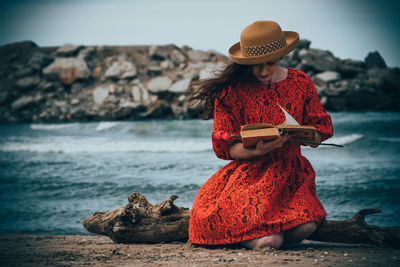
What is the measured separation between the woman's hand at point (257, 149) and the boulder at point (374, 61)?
78.8 feet

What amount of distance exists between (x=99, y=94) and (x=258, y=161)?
2298 centimetres

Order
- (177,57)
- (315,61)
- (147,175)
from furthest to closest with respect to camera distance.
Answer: (177,57)
(315,61)
(147,175)

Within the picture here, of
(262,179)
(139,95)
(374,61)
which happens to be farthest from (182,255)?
(374,61)

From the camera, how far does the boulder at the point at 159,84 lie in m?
23.7

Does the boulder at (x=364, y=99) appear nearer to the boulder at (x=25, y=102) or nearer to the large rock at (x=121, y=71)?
the large rock at (x=121, y=71)

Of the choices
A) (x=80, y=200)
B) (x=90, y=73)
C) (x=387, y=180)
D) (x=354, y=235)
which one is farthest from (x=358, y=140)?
(x=90, y=73)

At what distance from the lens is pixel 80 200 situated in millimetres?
6223

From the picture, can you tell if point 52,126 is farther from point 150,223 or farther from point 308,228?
point 308,228

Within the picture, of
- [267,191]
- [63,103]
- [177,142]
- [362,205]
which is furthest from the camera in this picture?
[63,103]

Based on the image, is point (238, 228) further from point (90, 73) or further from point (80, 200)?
point (90, 73)

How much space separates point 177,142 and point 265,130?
40.2ft

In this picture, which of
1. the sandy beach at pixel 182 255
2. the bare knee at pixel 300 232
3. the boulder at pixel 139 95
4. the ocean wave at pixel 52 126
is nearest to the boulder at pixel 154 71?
the boulder at pixel 139 95

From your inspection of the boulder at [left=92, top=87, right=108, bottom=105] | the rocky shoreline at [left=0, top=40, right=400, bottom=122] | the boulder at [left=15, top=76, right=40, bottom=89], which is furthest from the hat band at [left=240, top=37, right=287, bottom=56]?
the boulder at [left=15, top=76, right=40, bottom=89]

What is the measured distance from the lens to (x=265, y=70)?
2846mm
